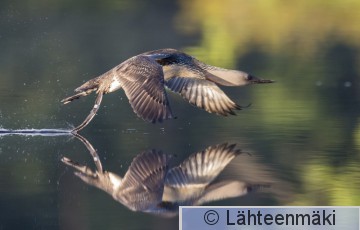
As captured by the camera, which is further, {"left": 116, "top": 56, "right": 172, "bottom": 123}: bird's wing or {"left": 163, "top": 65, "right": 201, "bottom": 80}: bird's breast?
{"left": 163, "top": 65, "right": 201, "bottom": 80}: bird's breast

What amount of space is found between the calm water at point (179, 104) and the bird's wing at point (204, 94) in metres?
0.19

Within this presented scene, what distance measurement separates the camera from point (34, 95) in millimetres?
11555

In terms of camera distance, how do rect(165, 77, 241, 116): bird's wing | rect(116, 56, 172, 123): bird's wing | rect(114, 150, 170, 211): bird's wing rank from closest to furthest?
1. rect(114, 150, 170, 211): bird's wing
2. rect(116, 56, 172, 123): bird's wing
3. rect(165, 77, 241, 116): bird's wing

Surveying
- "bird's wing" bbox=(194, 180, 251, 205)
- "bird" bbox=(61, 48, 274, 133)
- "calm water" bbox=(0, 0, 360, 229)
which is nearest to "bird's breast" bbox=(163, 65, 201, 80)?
"bird" bbox=(61, 48, 274, 133)

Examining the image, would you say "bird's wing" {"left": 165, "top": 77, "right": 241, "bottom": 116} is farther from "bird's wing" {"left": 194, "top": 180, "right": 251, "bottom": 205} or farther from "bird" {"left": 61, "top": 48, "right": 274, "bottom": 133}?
"bird's wing" {"left": 194, "top": 180, "right": 251, "bottom": 205}

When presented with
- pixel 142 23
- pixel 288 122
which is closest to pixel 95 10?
pixel 142 23

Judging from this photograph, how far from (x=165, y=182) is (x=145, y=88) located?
1083 millimetres

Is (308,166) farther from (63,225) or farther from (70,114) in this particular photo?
(70,114)

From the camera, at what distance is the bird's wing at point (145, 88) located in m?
8.34

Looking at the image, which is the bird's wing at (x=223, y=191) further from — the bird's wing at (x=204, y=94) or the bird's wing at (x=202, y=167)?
the bird's wing at (x=204, y=94)

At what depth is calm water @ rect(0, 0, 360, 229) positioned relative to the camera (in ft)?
24.6

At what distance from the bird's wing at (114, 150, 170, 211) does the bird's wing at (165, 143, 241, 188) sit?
9cm

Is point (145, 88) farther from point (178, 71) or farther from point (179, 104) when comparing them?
point (179, 104)

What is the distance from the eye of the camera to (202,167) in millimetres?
8234
